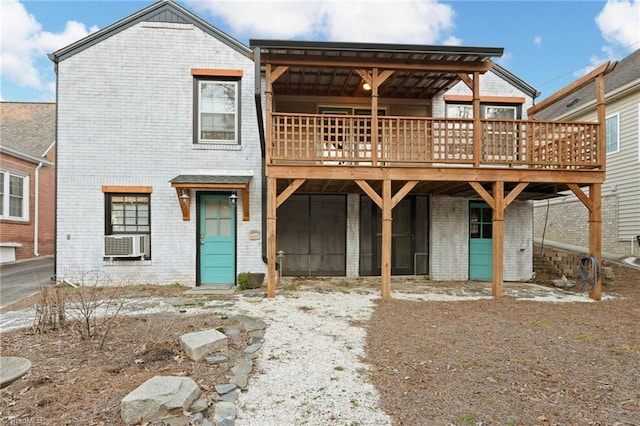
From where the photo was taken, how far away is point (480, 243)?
893 cm

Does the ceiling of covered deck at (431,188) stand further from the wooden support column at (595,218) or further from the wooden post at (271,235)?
the wooden post at (271,235)

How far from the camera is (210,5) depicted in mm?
10711

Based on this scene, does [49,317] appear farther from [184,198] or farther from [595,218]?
[595,218]

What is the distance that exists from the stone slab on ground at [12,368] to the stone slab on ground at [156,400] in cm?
121

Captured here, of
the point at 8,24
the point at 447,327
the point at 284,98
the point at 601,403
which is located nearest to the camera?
the point at 601,403

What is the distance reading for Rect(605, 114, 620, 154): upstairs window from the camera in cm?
1102

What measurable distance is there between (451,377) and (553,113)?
1628cm

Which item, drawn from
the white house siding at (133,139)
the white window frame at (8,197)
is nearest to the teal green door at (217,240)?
the white house siding at (133,139)

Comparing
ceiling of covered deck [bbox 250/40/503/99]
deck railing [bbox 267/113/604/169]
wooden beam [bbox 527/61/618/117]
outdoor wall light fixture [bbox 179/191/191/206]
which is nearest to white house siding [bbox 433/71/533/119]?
wooden beam [bbox 527/61/618/117]

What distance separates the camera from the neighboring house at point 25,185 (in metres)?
10.9

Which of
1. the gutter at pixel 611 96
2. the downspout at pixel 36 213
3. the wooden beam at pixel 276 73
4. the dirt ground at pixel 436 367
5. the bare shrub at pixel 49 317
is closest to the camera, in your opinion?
the dirt ground at pixel 436 367

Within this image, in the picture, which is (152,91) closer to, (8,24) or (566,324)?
(8,24)

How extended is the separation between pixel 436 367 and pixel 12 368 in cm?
406

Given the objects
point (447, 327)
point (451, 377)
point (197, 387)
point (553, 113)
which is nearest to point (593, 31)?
point (553, 113)
